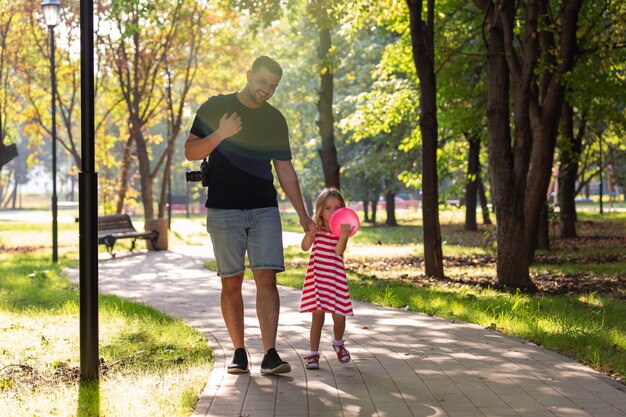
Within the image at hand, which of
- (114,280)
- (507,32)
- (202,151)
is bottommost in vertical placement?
(114,280)

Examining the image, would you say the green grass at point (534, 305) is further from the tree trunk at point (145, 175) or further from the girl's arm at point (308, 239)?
the tree trunk at point (145, 175)

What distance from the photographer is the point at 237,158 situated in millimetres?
6930

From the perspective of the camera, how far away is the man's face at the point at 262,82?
6.82 meters

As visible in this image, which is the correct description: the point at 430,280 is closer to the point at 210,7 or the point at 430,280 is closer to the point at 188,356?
the point at 188,356

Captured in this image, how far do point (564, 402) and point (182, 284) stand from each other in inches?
393

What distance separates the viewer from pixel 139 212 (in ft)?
271

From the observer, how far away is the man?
688cm

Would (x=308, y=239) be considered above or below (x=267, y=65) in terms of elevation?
below

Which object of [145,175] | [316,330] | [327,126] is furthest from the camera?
[145,175]

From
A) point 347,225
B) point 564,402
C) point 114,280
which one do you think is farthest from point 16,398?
point 114,280

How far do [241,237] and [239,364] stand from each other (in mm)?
874

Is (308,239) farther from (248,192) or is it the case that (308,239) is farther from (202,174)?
(202,174)

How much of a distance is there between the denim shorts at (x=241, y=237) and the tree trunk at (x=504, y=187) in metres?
7.36

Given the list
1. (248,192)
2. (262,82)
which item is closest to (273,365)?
(248,192)
